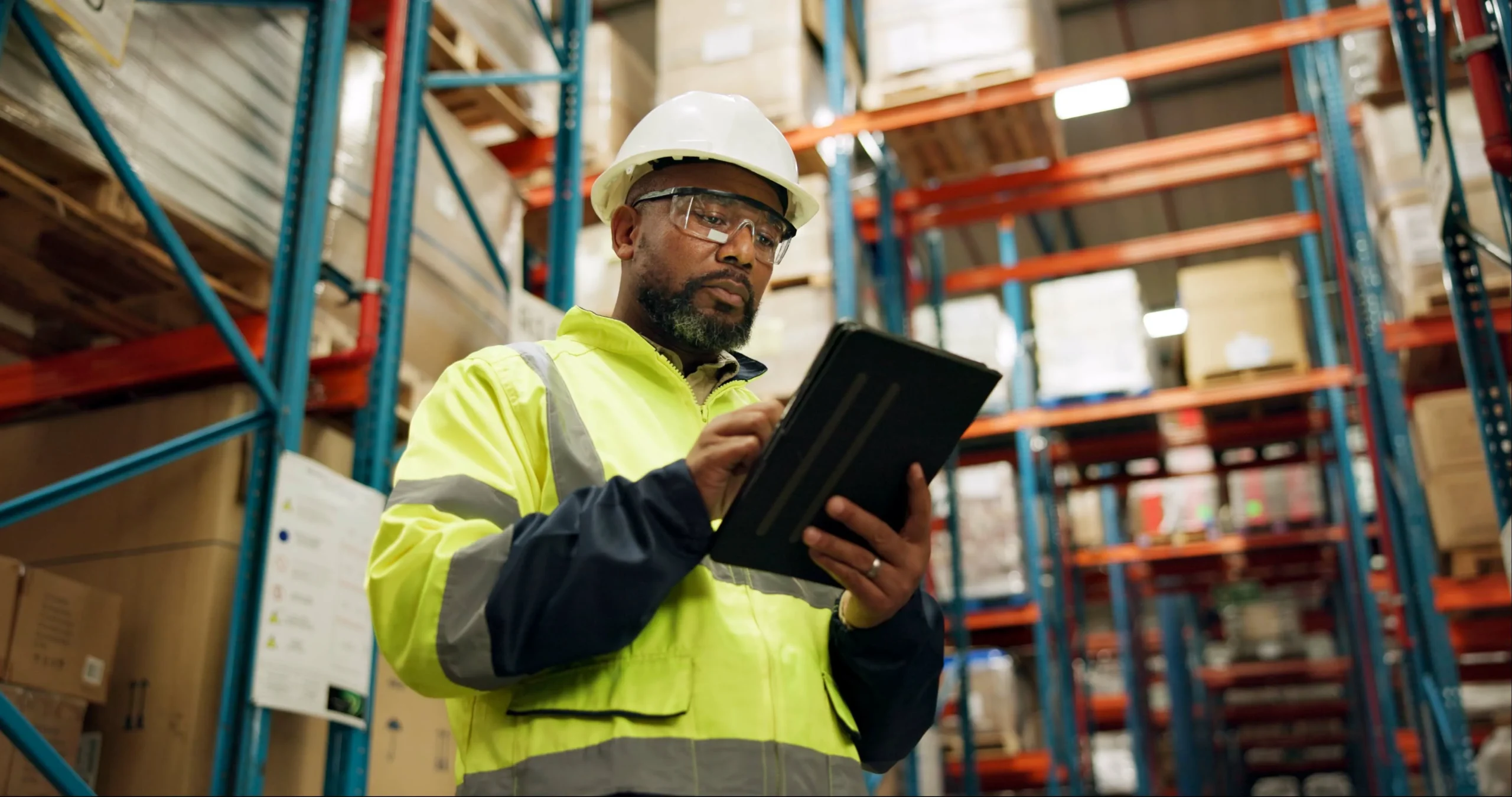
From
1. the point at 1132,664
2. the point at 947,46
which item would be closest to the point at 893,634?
the point at 947,46

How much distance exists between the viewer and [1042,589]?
31.6 ft

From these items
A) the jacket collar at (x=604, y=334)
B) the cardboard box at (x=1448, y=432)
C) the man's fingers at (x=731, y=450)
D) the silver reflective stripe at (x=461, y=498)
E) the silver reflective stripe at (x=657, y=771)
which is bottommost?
the silver reflective stripe at (x=657, y=771)

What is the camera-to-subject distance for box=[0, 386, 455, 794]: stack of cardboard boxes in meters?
3.64

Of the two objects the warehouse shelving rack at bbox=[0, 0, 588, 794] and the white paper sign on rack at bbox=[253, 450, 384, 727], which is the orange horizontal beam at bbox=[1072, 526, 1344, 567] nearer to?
the warehouse shelving rack at bbox=[0, 0, 588, 794]

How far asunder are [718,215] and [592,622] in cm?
77

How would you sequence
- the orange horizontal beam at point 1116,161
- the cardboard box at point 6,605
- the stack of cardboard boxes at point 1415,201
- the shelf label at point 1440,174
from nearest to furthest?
the cardboard box at point 6,605 → the shelf label at point 1440,174 → the stack of cardboard boxes at point 1415,201 → the orange horizontal beam at point 1116,161

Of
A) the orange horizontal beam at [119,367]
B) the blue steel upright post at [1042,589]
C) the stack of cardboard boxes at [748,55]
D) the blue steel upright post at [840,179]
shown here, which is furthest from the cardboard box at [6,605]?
the blue steel upright post at [1042,589]

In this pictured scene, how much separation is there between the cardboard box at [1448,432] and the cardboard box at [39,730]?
554cm

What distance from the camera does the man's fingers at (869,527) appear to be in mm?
1538

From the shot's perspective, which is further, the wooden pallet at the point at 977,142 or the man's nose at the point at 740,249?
the wooden pallet at the point at 977,142

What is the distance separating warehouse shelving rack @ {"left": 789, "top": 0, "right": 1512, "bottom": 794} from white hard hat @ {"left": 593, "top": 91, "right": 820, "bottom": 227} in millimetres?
3040

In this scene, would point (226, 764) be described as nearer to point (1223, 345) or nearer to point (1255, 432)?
point (1223, 345)

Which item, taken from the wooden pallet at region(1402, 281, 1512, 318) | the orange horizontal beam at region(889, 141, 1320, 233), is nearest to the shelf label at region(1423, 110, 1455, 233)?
the wooden pallet at region(1402, 281, 1512, 318)

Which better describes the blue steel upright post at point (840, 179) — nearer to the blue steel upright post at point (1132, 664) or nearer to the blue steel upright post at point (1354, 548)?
the blue steel upright post at point (1354, 548)
